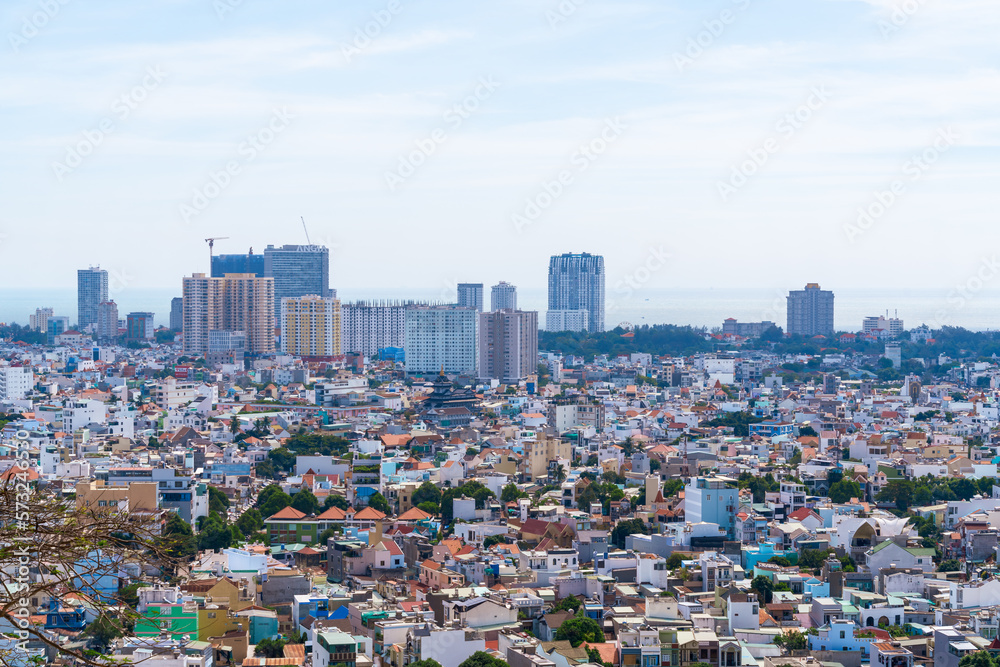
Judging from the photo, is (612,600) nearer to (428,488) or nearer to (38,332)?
(428,488)

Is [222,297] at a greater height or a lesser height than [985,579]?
greater

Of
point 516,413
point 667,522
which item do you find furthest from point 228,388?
point 667,522

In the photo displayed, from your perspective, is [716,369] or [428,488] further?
[716,369]

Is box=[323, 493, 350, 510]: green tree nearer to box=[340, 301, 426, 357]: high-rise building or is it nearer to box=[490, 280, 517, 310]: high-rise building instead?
box=[340, 301, 426, 357]: high-rise building

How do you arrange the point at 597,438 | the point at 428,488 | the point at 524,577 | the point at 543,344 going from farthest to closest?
the point at 543,344
the point at 597,438
the point at 428,488
the point at 524,577

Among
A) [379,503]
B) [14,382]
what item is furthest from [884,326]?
[379,503]

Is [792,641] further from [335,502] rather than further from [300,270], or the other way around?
[300,270]

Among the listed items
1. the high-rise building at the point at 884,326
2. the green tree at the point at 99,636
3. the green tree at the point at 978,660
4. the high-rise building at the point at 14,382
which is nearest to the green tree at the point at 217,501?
the green tree at the point at 99,636

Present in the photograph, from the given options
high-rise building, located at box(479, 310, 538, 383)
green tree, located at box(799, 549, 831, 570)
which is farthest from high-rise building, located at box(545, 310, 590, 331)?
green tree, located at box(799, 549, 831, 570)
